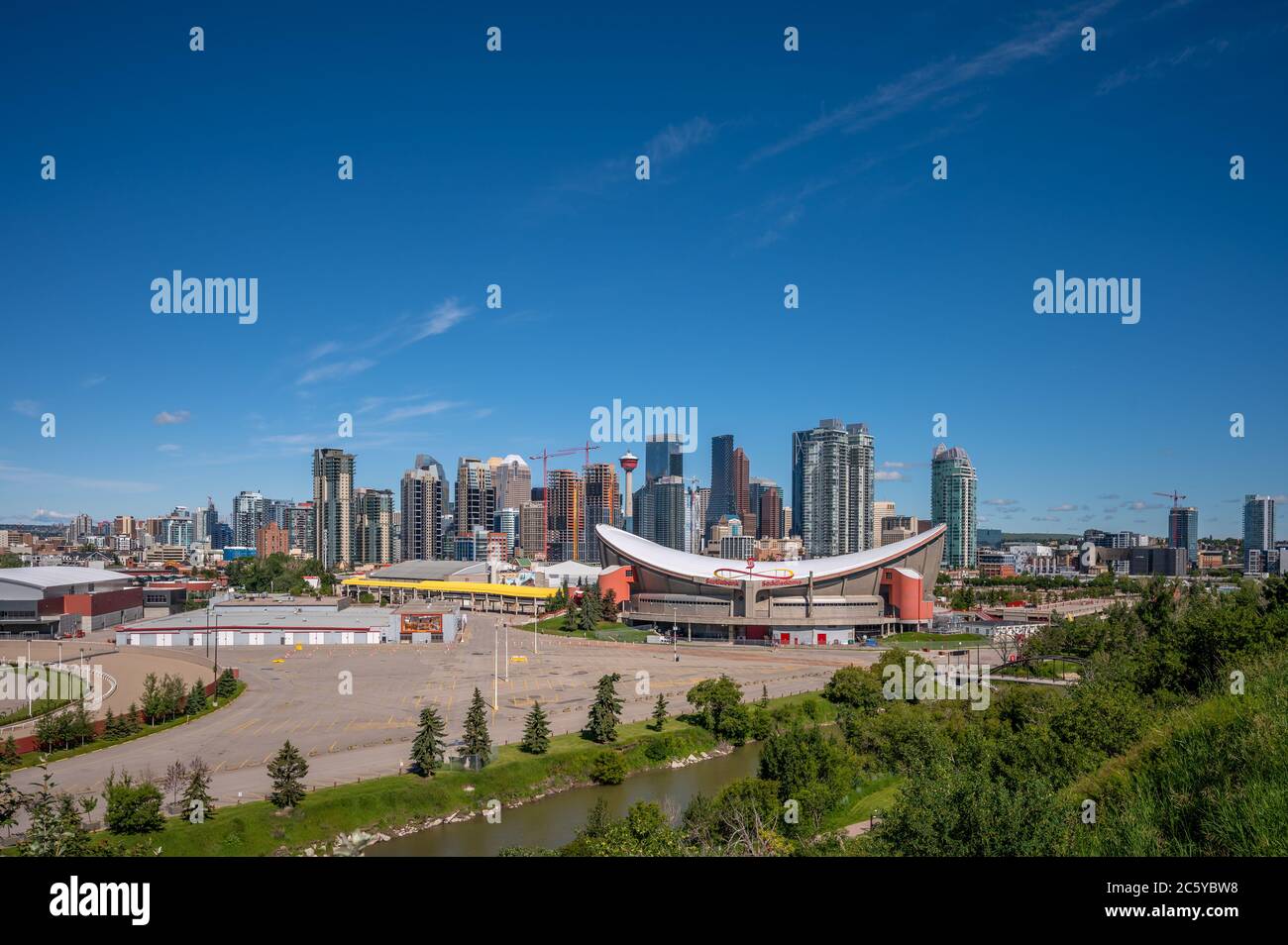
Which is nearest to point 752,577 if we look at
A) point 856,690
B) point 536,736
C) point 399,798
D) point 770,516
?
point 856,690

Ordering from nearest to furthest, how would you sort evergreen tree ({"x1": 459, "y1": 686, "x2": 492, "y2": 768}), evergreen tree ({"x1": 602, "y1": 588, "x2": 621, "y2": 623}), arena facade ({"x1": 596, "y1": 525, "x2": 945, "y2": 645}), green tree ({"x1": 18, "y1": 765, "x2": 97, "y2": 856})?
green tree ({"x1": 18, "y1": 765, "x2": 97, "y2": 856})
evergreen tree ({"x1": 459, "y1": 686, "x2": 492, "y2": 768})
arena facade ({"x1": 596, "y1": 525, "x2": 945, "y2": 645})
evergreen tree ({"x1": 602, "y1": 588, "x2": 621, "y2": 623})

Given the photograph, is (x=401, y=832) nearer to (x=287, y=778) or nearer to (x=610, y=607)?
(x=287, y=778)

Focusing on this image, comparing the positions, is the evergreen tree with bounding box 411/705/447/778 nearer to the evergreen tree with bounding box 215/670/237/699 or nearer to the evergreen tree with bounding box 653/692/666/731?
the evergreen tree with bounding box 653/692/666/731

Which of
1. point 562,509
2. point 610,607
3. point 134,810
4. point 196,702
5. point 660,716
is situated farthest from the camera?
point 562,509

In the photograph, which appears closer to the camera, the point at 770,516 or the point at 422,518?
the point at 422,518

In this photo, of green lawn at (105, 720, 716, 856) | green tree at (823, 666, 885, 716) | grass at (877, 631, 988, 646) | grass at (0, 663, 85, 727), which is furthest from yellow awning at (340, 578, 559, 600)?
green lawn at (105, 720, 716, 856)

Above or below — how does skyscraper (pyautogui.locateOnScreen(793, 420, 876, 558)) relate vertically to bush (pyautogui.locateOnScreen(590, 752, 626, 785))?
above
